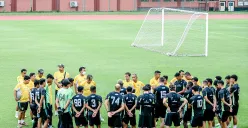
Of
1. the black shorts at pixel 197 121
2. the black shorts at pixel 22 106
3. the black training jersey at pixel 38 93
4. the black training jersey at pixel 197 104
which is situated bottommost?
the black shorts at pixel 197 121

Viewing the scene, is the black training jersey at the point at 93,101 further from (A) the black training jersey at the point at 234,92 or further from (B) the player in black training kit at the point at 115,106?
(A) the black training jersey at the point at 234,92

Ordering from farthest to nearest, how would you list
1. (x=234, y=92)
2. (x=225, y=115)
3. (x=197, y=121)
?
(x=234, y=92)
(x=225, y=115)
(x=197, y=121)

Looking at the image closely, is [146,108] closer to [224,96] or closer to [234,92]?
[224,96]

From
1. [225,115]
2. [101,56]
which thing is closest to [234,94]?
[225,115]

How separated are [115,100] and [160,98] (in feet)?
5.66

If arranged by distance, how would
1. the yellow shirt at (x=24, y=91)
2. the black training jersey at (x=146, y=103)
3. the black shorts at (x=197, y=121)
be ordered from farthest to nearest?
the yellow shirt at (x=24, y=91) < the black shorts at (x=197, y=121) < the black training jersey at (x=146, y=103)

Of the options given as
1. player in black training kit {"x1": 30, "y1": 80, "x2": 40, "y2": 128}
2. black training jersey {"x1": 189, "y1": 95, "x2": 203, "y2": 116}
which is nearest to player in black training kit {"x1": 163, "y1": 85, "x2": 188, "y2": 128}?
black training jersey {"x1": 189, "y1": 95, "x2": 203, "y2": 116}

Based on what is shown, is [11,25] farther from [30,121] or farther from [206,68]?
[30,121]

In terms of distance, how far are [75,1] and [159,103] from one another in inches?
2290

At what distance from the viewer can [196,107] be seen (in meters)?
15.0

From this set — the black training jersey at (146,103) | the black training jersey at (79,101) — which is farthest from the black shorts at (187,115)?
the black training jersey at (79,101)

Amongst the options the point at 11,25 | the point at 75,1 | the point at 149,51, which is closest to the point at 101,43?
the point at 149,51

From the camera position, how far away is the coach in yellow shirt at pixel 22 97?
16.4 meters

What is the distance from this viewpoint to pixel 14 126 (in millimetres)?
16500
